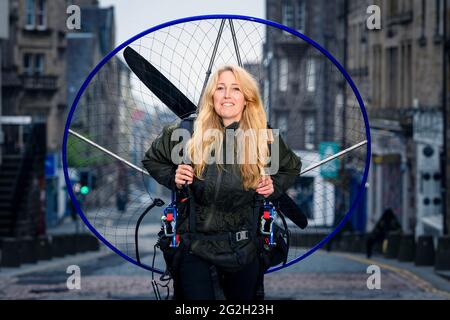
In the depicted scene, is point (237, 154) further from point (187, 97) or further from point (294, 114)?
point (294, 114)

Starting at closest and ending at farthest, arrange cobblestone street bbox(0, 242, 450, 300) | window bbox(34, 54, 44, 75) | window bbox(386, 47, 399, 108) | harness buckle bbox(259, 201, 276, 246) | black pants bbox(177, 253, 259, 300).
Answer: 1. black pants bbox(177, 253, 259, 300)
2. harness buckle bbox(259, 201, 276, 246)
3. cobblestone street bbox(0, 242, 450, 300)
4. window bbox(386, 47, 399, 108)
5. window bbox(34, 54, 44, 75)

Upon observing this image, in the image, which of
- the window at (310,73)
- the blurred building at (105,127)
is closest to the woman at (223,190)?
the blurred building at (105,127)

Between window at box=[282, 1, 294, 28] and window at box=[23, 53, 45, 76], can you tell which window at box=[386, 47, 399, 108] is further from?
window at box=[282, 1, 294, 28]

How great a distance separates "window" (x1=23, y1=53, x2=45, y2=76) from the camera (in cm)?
7738

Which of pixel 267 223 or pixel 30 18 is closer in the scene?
pixel 267 223

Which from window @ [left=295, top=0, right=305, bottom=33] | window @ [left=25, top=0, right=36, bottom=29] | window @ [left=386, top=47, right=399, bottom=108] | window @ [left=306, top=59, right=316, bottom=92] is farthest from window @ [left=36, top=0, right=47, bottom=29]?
window @ [left=306, top=59, right=316, bottom=92]

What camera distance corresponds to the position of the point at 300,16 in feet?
321

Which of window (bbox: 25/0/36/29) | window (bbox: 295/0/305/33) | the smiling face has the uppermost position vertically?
window (bbox: 295/0/305/33)

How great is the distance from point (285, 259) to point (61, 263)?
1222 inches

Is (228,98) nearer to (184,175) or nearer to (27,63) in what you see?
(184,175)

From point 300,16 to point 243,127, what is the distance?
90.0 meters

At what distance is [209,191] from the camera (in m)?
8.21

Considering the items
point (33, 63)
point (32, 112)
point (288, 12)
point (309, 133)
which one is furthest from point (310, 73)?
point (288, 12)

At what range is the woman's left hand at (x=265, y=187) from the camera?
8.32 meters
